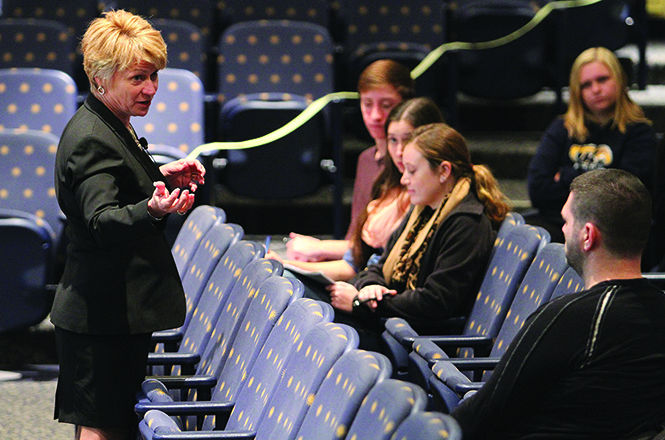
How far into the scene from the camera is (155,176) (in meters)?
1.52

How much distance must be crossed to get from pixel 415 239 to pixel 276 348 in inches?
28.1

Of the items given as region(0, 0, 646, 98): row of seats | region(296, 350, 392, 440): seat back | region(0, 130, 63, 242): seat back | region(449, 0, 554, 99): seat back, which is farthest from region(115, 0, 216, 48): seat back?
region(296, 350, 392, 440): seat back

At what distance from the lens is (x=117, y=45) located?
4.84ft

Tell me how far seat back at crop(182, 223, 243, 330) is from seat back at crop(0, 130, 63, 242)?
76 centimetres

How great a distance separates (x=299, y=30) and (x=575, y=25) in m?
1.01

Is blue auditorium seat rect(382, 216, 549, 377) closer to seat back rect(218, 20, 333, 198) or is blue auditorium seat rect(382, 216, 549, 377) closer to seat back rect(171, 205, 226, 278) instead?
seat back rect(171, 205, 226, 278)

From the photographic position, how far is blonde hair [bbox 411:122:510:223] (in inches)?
78.5

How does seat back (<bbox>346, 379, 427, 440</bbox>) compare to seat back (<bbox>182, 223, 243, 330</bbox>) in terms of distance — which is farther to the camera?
seat back (<bbox>182, 223, 243, 330</bbox>)

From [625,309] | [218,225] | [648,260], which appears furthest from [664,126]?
[625,309]

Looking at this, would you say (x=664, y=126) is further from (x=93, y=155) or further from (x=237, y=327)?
(x=93, y=155)

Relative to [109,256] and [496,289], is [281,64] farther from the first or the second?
[109,256]

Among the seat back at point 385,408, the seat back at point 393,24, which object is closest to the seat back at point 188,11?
the seat back at point 393,24

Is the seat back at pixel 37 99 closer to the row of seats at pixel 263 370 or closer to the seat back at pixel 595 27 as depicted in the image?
the row of seats at pixel 263 370

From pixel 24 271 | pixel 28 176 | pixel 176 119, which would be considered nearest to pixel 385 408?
pixel 24 271
